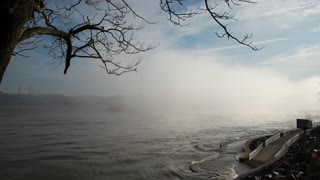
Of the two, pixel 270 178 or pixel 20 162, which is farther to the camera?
pixel 20 162

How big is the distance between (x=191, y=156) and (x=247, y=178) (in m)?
27.3

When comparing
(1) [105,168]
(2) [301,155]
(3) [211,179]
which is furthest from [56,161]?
(2) [301,155]

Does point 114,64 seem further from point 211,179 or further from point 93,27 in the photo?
point 211,179

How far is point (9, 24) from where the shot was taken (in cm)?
332

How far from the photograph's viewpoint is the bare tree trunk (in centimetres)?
328

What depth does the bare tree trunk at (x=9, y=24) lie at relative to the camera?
328cm

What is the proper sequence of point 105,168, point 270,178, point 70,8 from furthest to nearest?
point 105,168 → point 270,178 → point 70,8

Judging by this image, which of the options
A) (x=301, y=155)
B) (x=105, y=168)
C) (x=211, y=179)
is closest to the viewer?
(x=301, y=155)

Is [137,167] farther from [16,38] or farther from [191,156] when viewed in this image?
[16,38]

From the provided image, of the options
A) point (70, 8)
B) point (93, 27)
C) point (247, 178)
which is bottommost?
point (247, 178)

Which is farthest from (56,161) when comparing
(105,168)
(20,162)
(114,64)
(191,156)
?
(114,64)

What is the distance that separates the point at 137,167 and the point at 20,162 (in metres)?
11.8

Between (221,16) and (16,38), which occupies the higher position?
(221,16)

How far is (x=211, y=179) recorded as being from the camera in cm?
2441
